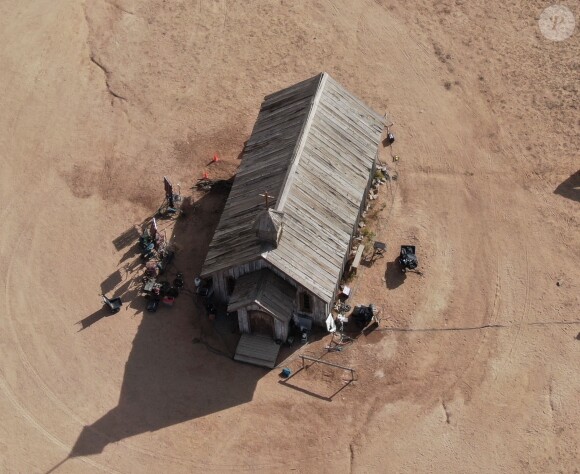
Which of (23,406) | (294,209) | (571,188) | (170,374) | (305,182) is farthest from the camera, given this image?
(571,188)

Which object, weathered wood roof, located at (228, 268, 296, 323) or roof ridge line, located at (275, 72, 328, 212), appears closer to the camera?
weathered wood roof, located at (228, 268, 296, 323)

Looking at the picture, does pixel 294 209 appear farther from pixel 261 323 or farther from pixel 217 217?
pixel 217 217

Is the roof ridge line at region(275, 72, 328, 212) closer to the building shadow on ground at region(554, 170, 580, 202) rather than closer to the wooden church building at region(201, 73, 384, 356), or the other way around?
the wooden church building at region(201, 73, 384, 356)

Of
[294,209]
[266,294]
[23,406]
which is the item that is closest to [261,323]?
[266,294]

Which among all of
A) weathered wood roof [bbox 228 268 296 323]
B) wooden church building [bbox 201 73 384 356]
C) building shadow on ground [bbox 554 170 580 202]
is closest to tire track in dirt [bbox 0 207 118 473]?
wooden church building [bbox 201 73 384 356]

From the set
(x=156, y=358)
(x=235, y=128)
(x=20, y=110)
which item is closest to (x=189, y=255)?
(x=156, y=358)

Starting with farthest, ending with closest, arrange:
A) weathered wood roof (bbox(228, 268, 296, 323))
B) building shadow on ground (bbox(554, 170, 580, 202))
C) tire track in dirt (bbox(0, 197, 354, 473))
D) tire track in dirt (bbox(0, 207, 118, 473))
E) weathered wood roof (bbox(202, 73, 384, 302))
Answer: building shadow on ground (bbox(554, 170, 580, 202)) → weathered wood roof (bbox(202, 73, 384, 302)) → weathered wood roof (bbox(228, 268, 296, 323)) → tire track in dirt (bbox(0, 207, 118, 473)) → tire track in dirt (bbox(0, 197, 354, 473))
